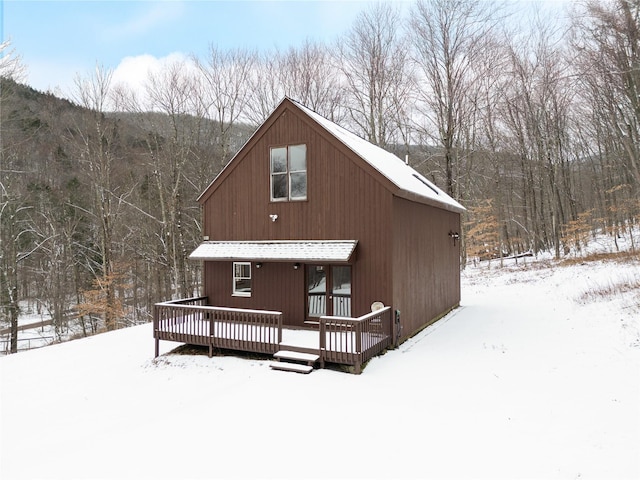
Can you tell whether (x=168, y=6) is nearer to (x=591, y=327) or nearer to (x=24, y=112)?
(x=24, y=112)

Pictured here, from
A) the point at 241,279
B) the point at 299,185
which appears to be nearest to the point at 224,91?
the point at 299,185

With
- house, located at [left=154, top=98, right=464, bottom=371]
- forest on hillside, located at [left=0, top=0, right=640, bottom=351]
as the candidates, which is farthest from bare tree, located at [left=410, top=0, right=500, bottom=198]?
house, located at [left=154, top=98, right=464, bottom=371]

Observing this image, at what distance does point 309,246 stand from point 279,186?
228 centimetres

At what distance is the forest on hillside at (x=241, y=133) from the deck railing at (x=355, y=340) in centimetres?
1470

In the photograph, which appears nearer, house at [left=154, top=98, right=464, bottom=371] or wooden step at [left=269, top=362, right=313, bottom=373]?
wooden step at [left=269, top=362, right=313, bottom=373]

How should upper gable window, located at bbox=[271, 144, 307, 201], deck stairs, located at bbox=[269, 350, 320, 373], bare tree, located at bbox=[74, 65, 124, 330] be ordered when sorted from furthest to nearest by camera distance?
bare tree, located at bbox=[74, 65, 124, 330] → upper gable window, located at bbox=[271, 144, 307, 201] → deck stairs, located at bbox=[269, 350, 320, 373]

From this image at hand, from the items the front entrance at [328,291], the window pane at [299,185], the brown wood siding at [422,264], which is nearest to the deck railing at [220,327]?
the front entrance at [328,291]

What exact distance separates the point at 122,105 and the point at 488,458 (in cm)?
2506

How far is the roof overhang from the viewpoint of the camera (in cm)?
988

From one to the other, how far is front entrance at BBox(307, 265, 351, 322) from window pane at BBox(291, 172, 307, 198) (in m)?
2.16

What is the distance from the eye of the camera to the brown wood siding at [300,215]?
10016 millimetres

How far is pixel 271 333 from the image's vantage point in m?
10.1

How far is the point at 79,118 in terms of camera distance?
71.1 feet

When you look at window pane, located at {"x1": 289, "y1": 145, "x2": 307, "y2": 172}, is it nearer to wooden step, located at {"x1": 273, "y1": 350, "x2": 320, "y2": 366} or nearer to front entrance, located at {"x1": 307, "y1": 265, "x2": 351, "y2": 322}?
front entrance, located at {"x1": 307, "y1": 265, "x2": 351, "y2": 322}
